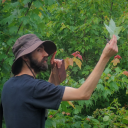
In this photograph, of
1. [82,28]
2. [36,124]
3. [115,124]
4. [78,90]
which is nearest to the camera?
[78,90]

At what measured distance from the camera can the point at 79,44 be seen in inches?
187

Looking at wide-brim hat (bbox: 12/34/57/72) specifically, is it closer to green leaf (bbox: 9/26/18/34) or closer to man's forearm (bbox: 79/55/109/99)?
man's forearm (bbox: 79/55/109/99)

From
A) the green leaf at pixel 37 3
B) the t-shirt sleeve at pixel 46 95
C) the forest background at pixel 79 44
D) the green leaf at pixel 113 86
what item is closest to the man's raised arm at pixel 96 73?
the t-shirt sleeve at pixel 46 95

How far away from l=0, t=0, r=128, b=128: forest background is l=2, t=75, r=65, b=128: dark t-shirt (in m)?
0.93

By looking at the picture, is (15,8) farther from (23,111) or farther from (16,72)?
(23,111)

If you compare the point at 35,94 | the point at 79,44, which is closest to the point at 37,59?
the point at 35,94

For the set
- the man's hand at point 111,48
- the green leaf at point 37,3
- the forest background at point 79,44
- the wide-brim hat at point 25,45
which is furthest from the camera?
the forest background at point 79,44

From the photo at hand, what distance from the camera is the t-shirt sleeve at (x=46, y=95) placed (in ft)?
4.48

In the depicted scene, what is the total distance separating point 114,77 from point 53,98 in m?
1.77

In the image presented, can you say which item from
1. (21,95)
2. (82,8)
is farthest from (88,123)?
(82,8)

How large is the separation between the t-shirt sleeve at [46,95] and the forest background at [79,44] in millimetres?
927

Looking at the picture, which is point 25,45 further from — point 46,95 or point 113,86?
point 113,86

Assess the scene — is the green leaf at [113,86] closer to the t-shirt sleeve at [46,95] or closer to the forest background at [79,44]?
the forest background at [79,44]

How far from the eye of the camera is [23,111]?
140 cm
